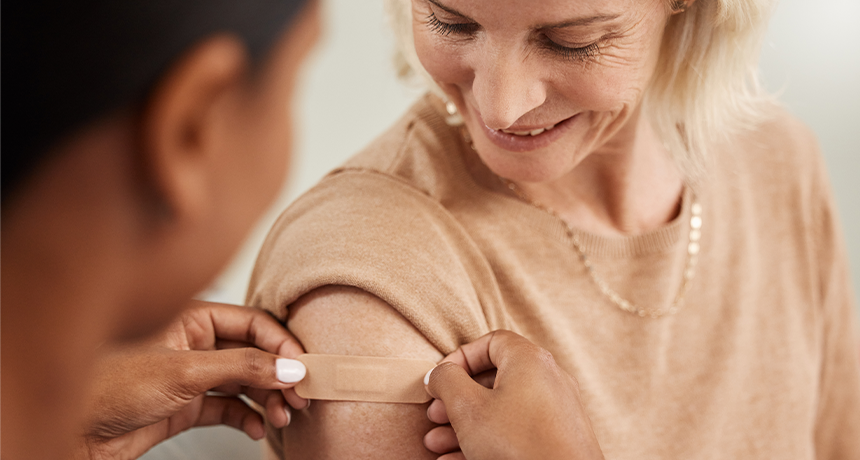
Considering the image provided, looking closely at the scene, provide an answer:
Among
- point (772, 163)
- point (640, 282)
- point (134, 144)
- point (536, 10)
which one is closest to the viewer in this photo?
point (134, 144)

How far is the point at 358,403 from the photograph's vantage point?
30.5 inches

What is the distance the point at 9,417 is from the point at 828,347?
1358mm

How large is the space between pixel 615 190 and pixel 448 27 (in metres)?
0.49

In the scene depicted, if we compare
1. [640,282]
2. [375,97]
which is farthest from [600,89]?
[375,97]

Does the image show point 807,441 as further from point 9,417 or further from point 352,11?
point 9,417

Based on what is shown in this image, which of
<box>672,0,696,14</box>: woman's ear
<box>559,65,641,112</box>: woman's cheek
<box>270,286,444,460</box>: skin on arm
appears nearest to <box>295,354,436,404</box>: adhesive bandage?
<box>270,286,444,460</box>: skin on arm

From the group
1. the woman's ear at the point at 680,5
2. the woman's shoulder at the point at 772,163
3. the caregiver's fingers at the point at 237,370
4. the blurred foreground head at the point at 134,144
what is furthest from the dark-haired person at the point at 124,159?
the woman's shoulder at the point at 772,163

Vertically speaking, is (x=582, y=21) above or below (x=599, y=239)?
above

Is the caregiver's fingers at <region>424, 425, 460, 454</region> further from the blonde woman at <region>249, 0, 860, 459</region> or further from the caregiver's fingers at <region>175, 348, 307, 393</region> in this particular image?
the caregiver's fingers at <region>175, 348, 307, 393</region>

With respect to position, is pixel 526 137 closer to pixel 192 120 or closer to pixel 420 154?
pixel 420 154

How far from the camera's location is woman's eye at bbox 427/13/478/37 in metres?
0.76

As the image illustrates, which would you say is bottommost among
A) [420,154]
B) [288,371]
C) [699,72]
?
[288,371]

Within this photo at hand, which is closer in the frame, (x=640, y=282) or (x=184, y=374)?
(x=184, y=374)

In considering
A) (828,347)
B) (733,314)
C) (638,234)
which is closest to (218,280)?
(638,234)
